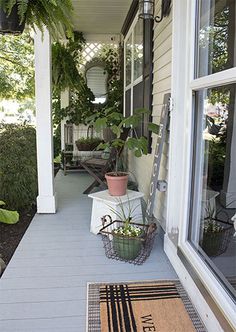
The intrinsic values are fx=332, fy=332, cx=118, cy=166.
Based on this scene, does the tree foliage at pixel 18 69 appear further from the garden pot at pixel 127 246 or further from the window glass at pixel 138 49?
the garden pot at pixel 127 246

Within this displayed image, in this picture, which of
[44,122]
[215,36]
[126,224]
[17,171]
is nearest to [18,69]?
[17,171]

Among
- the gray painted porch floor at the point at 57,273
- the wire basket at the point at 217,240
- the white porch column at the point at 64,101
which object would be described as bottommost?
the gray painted porch floor at the point at 57,273

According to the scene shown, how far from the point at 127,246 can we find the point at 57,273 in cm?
53

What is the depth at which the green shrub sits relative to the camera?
12.4 ft

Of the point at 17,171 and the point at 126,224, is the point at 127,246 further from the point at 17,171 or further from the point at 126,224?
the point at 17,171

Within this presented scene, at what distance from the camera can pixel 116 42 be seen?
6457mm

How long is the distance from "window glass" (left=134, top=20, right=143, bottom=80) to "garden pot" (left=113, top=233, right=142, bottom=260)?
2.24 metres

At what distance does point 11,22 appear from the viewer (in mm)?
2094

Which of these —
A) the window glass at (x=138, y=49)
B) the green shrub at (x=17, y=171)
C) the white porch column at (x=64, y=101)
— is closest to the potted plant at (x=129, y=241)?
the green shrub at (x=17, y=171)

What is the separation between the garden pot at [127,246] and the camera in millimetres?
2426

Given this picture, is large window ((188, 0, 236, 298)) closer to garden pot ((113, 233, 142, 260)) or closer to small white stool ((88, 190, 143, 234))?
garden pot ((113, 233, 142, 260))

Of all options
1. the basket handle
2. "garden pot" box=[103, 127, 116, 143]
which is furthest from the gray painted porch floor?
"garden pot" box=[103, 127, 116, 143]

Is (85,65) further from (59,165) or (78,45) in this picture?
(59,165)

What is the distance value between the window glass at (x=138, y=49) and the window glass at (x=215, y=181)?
2.10 meters
